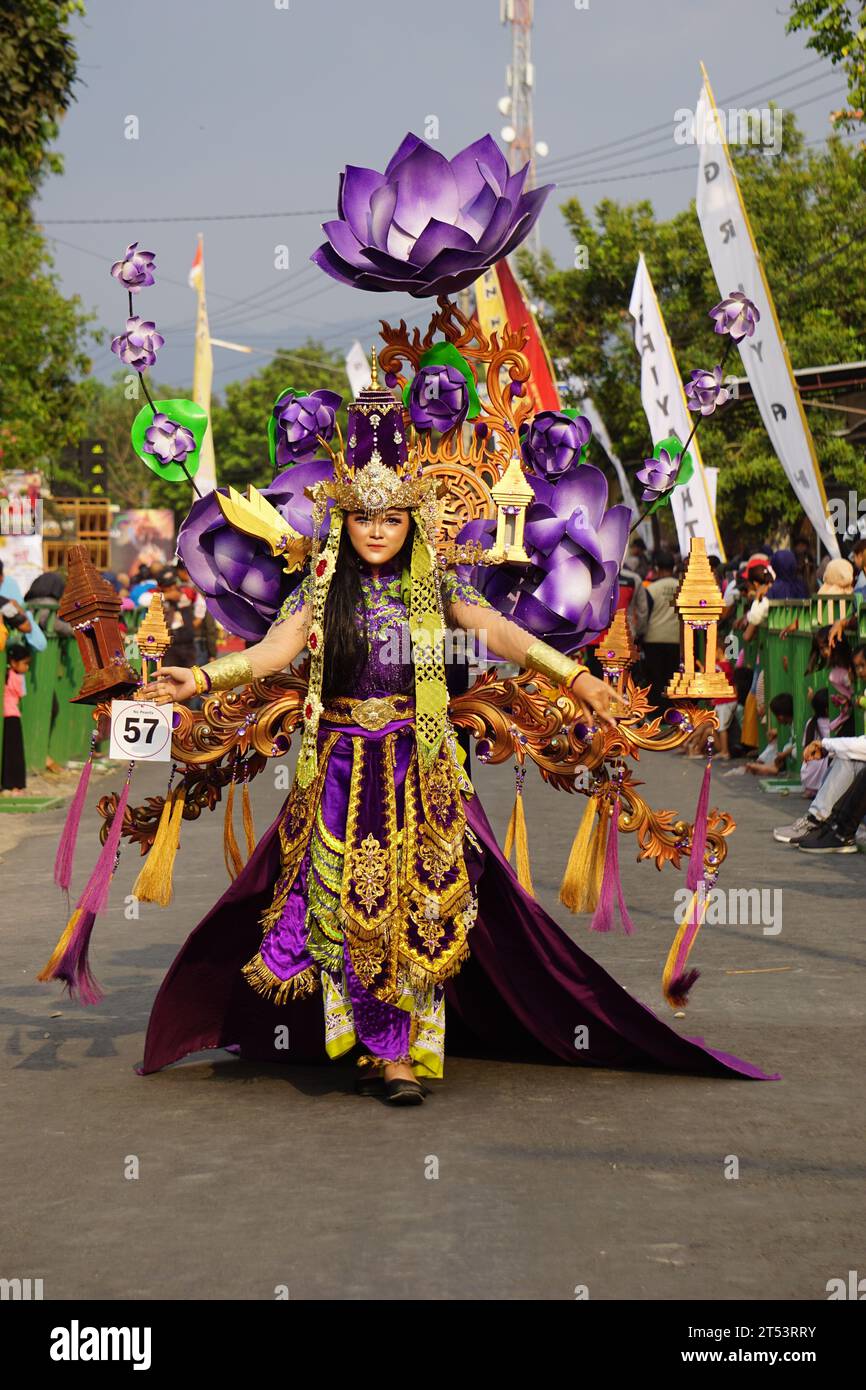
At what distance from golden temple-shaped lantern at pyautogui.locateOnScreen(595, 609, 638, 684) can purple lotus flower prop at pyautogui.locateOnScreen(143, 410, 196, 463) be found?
160cm

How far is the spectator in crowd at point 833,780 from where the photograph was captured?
11461mm

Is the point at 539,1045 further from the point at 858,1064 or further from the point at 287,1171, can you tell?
the point at 287,1171

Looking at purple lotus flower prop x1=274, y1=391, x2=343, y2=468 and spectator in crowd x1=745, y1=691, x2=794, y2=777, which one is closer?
purple lotus flower prop x1=274, y1=391, x2=343, y2=468

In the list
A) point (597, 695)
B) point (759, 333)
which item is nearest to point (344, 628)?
point (597, 695)

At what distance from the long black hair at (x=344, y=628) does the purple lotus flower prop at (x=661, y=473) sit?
0.95 m

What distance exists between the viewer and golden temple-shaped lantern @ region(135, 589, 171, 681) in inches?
242

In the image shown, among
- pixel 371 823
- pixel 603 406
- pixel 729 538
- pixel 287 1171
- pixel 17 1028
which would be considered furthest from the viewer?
pixel 603 406

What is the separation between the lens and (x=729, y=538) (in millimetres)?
33688

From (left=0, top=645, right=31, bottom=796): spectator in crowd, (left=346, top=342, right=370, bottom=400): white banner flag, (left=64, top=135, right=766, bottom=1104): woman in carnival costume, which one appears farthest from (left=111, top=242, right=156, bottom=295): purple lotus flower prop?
(left=346, top=342, right=370, bottom=400): white banner flag

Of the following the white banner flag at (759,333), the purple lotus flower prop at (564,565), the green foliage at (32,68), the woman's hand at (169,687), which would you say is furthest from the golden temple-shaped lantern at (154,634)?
the green foliage at (32,68)

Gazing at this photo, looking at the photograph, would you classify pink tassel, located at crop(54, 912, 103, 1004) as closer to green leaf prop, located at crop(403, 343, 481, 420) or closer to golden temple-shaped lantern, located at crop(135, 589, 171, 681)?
golden temple-shaped lantern, located at crop(135, 589, 171, 681)

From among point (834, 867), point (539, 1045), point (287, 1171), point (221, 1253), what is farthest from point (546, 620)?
point (834, 867)

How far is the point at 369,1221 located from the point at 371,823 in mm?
1592

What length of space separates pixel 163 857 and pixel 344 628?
3.27ft
